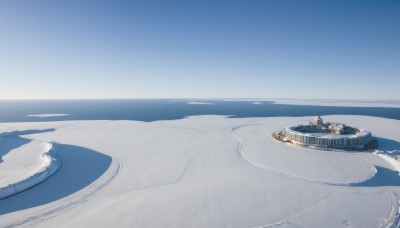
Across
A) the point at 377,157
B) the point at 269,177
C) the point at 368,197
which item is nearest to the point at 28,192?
the point at 269,177

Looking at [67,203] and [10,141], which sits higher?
[10,141]

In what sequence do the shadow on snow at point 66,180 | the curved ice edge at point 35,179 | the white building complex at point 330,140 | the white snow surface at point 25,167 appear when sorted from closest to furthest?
the shadow on snow at point 66,180, the curved ice edge at point 35,179, the white snow surface at point 25,167, the white building complex at point 330,140

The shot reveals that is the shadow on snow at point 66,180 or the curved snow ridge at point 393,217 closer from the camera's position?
the curved snow ridge at point 393,217

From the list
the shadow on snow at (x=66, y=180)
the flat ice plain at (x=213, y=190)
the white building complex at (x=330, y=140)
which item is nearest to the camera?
the flat ice plain at (x=213, y=190)

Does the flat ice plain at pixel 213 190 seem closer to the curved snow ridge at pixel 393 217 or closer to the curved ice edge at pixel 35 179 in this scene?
the curved snow ridge at pixel 393 217

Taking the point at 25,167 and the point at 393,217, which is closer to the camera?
the point at 393,217

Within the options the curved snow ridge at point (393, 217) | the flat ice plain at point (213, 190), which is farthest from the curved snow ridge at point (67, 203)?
the curved snow ridge at point (393, 217)

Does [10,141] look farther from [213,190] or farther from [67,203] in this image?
[213,190]

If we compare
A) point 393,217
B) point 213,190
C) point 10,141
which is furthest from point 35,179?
point 393,217
